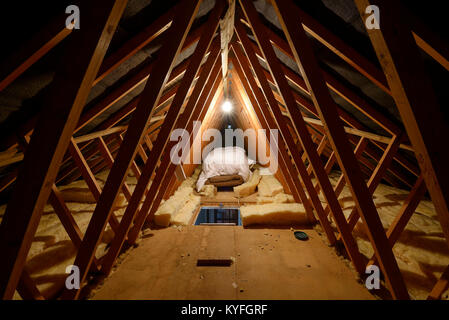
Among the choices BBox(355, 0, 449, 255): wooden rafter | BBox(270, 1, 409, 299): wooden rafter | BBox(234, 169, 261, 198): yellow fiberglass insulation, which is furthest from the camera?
BBox(234, 169, 261, 198): yellow fiberglass insulation

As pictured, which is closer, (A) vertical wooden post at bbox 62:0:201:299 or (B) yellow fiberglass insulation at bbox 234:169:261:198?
(A) vertical wooden post at bbox 62:0:201:299

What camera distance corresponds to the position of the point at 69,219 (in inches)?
81.7

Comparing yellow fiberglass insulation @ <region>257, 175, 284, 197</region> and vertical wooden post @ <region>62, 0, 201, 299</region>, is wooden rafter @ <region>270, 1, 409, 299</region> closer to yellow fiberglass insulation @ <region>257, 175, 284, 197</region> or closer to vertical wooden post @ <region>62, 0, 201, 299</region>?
vertical wooden post @ <region>62, 0, 201, 299</region>

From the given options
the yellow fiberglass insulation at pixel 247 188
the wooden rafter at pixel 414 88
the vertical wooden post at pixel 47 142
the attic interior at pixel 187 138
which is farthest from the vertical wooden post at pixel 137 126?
the yellow fiberglass insulation at pixel 247 188

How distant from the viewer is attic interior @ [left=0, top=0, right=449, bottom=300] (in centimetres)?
87

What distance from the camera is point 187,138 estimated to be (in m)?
3.06

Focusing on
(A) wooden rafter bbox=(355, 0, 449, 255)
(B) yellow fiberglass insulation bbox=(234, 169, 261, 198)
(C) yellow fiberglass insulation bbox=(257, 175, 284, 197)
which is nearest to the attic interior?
(A) wooden rafter bbox=(355, 0, 449, 255)

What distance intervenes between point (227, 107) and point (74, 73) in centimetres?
513

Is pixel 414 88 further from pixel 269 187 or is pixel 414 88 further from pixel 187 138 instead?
pixel 269 187

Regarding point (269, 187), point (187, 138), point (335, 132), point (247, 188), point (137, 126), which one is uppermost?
point (247, 188)

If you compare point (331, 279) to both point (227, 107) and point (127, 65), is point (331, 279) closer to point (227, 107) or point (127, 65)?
point (127, 65)

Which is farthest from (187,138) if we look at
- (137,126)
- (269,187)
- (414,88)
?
(269,187)

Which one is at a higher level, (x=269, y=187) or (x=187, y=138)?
(x=269, y=187)
